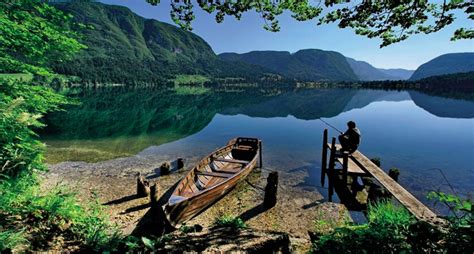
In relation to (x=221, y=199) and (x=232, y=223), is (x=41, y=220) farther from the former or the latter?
(x=221, y=199)

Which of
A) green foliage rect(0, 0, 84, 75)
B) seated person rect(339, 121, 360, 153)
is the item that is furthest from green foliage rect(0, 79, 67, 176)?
seated person rect(339, 121, 360, 153)

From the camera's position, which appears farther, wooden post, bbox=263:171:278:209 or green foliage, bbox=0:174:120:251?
wooden post, bbox=263:171:278:209

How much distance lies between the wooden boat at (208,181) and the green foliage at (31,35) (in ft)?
23.7

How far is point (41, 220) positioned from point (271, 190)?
10.0 m

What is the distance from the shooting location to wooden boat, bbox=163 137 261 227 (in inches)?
416

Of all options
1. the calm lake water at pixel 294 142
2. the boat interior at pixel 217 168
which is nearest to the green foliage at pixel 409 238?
the boat interior at pixel 217 168

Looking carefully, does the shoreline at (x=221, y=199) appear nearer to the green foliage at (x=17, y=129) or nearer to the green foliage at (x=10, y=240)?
the green foliage at (x=10, y=240)

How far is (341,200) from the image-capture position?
50.6ft

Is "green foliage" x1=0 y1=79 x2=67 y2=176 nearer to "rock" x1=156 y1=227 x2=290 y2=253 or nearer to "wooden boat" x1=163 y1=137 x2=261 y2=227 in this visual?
"wooden boat" x1=163 y1=137 x2=261 y2=227

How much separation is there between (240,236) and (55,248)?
15.6ft

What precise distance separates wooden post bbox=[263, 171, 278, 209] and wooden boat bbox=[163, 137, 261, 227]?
206 centimetres

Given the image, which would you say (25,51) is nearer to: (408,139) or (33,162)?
(33,162)

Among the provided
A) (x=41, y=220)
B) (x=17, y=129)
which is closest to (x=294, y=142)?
(x=41, y=220)

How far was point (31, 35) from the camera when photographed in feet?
25.9
